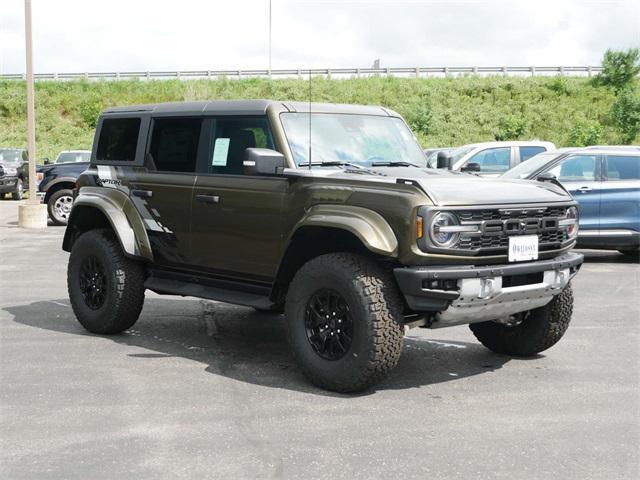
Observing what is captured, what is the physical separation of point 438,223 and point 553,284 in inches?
41.9

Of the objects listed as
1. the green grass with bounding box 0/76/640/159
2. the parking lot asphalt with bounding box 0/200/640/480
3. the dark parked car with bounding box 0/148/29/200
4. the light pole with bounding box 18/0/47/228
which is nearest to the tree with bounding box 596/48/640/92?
the green grass with bounding box 0/76/640/159

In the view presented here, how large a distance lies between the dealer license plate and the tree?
5543 cm

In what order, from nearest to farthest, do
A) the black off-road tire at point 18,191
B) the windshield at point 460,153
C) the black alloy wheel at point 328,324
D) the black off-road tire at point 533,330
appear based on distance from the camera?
the black alloy wheel at point 328,324, the black off-road tire at point 533,330, the windshield at point 460,153, the black off-road tire at point 18,191

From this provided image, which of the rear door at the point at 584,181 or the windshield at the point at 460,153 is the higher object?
the windshield at the point at 460,153

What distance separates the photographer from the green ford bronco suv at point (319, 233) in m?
5.41

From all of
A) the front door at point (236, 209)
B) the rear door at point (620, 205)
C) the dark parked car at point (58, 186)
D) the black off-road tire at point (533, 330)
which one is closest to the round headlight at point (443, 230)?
the front door at point (236, 209)

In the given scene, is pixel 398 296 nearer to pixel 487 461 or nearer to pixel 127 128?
pixel 487 461

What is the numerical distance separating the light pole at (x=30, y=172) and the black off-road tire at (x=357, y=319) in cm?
1373

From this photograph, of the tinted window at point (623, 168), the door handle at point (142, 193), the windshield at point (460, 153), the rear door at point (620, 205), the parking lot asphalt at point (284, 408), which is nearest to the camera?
the parking lot asphalt at point (284, 408)

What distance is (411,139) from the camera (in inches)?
280

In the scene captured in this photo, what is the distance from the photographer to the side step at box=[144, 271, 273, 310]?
20.8 feet

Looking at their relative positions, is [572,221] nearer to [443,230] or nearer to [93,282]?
[443,230]

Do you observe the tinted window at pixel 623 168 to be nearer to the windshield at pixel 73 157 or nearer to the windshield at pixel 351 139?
the windshield at pixel 351 139

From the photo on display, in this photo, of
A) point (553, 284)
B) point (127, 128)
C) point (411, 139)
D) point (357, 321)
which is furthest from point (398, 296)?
point (127, 128)
